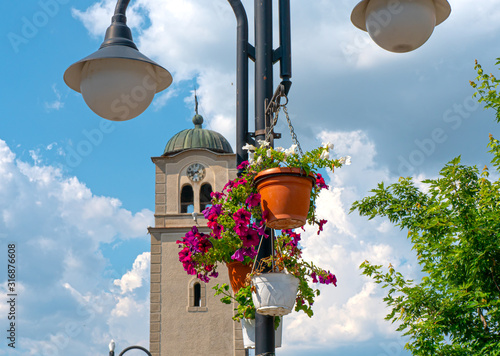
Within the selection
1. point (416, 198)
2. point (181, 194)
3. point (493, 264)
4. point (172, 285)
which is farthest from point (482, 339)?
point (181, 194)

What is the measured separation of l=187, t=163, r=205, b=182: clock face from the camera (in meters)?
33.0

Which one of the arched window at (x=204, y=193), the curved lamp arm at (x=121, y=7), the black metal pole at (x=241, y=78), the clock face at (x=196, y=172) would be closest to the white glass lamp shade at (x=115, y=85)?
the curved lamp arm at (x=121, y=7)

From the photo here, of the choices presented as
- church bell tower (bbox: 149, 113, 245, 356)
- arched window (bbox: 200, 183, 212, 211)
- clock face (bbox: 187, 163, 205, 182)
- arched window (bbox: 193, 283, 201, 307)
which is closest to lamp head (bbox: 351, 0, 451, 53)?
church bell tower (bbox: 149, 113, 245, 356)

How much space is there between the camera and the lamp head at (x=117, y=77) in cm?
354

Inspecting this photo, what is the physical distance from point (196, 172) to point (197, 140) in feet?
6.41

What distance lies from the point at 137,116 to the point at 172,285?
27.7 meters

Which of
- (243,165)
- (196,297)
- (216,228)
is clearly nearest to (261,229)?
(243,165)

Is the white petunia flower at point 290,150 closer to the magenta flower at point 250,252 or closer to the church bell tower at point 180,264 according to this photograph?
the magenta flower at point 250,252

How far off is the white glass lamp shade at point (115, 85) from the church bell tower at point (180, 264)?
2509 centimetres

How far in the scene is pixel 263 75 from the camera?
369 cm

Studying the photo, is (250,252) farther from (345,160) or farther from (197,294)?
(197,294)

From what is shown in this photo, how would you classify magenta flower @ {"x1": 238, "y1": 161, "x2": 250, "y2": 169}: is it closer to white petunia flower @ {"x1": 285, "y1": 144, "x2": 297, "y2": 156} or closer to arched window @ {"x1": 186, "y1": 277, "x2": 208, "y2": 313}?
white petunia flower @ {"x1": 285, "y1": 144, "x2": 297, "y2": 156}

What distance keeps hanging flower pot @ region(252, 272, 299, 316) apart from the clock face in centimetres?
2959

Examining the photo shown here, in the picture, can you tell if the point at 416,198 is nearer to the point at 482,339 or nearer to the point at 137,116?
the point at 482,339
